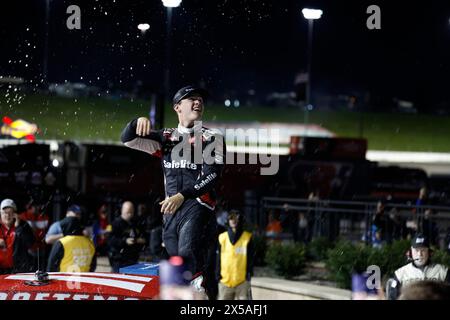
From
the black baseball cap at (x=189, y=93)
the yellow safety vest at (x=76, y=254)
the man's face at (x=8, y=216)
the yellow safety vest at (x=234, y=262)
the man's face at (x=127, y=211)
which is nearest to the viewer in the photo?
the black baseball cap at (x=189, y=93)

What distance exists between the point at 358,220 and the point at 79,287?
12286 mm

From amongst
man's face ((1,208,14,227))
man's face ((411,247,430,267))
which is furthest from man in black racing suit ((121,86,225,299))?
man's face ((1,208,14,227))

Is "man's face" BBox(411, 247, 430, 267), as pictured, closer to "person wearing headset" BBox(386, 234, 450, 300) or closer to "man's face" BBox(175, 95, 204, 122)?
"person wearing headset" BBox(386, 234, 450, 300)

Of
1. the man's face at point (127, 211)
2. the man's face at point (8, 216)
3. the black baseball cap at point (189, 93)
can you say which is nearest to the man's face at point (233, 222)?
the man's face at point (127, 211)

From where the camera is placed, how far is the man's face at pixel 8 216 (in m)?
9.93

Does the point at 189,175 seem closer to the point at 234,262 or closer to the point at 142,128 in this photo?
the point at 142,128

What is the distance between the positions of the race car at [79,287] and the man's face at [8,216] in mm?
5530

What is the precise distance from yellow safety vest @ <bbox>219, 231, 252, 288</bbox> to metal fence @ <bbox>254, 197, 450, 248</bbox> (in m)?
3.51

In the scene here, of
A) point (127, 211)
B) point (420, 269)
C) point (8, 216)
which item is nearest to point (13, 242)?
point (8, 216)

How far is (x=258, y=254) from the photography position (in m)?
14.8

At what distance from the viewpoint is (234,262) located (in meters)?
11.6

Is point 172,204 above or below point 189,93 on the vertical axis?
below

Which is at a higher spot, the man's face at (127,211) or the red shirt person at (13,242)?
the man's face at (127,211)

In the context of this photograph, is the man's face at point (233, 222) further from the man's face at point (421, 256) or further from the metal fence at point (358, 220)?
the man's face at point (421, 256)
